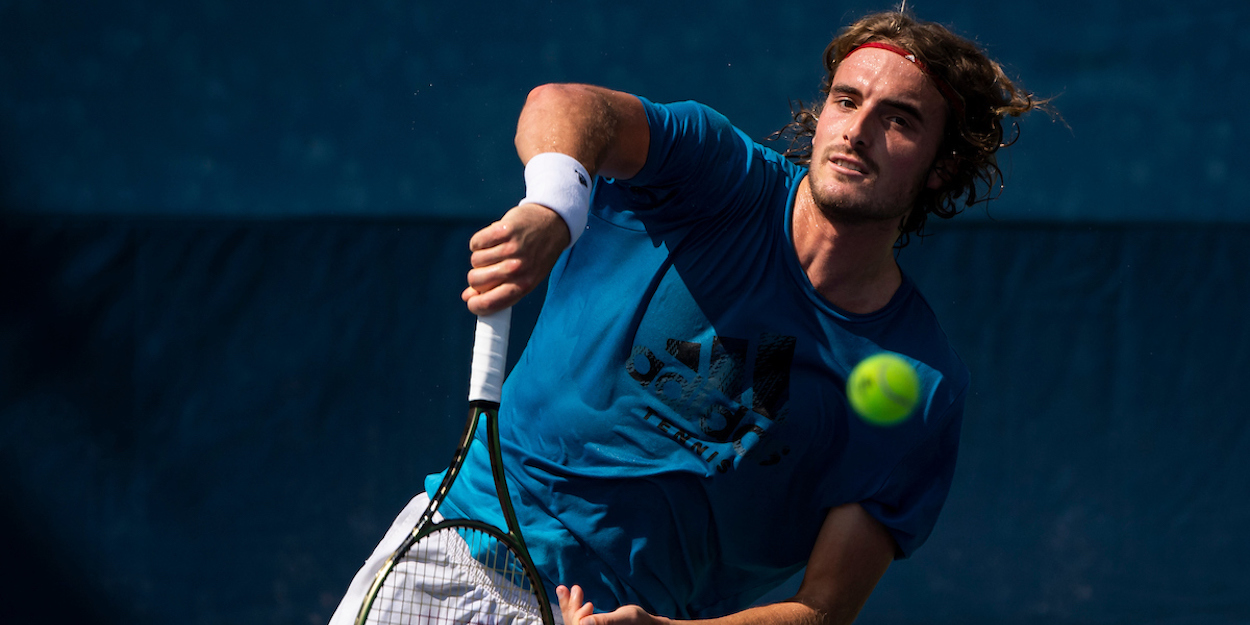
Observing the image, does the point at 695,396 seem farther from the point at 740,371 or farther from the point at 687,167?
the point at 687,167

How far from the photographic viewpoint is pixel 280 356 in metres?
2.71

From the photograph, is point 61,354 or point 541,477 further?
point 61,354

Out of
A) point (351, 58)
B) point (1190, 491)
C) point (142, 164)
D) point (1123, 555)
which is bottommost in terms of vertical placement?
point (1123, 555)

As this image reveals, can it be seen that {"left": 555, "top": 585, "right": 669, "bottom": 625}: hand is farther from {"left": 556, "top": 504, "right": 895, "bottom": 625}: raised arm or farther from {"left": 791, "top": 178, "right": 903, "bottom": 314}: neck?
{"left": 791, "top": 178, "right": 903, "bottom": 314}: neck

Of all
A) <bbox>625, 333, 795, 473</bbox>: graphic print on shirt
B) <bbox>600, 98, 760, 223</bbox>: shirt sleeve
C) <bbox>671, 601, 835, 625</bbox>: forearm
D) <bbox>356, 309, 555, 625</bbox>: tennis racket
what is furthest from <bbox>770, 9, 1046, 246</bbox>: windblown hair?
<bbox>356, 309, 555, 625</bbox>: tennis racket

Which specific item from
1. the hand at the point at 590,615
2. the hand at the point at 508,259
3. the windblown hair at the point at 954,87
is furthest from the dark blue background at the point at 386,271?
the hand at the point at 508,259

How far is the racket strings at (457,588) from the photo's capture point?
1.66m

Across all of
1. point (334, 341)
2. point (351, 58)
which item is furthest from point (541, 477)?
point (351, 58)

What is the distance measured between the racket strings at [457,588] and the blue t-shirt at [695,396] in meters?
0.06

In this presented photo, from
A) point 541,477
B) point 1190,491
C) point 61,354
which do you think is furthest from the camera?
point 1190,491

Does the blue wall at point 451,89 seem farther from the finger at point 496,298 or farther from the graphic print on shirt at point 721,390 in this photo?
the finger at point 496,298

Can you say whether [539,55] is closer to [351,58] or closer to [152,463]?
[351,58]

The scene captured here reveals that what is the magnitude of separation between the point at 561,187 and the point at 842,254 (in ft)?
1.88

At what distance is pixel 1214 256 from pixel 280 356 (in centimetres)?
237
